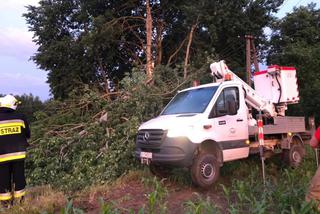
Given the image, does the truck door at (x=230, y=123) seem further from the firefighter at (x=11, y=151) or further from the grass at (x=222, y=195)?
the firefighter at (x=11, y=151)

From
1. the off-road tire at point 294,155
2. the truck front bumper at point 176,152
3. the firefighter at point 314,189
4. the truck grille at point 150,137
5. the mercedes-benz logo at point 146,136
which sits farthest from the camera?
the off-road tire at point 294,155

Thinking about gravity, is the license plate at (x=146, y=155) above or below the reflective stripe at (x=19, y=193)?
above

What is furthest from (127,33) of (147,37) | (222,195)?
(222,195)

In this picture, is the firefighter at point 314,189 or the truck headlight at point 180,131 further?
the truck headlight at point 180,131

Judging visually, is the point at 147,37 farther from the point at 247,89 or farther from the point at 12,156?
the point at 12,156

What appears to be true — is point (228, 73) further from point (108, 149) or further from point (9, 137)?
point (9, 137)

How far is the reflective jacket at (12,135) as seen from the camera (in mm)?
8070

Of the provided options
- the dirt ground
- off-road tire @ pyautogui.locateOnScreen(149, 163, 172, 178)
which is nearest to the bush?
off-road tire @ pyautogui.locateOnScreen(149, 163, 172, 178)

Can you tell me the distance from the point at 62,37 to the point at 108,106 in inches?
600

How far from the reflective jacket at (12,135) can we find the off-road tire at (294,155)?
655 cm

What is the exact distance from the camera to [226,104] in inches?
377

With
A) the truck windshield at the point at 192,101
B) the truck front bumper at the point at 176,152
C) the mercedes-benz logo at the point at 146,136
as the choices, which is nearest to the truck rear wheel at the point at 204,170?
the truck front bumper at the point at 176,152

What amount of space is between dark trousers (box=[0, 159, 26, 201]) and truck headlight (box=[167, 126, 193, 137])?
294 centimetres

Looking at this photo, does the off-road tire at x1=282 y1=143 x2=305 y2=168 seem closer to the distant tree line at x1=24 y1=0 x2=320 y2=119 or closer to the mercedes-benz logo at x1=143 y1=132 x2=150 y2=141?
the mercedes-benz logo at x1=143 y1=132 x2=150 y2=141
